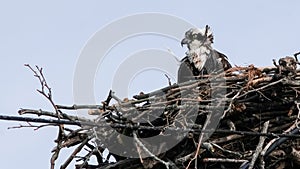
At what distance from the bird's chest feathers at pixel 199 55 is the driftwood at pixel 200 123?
4.09ft

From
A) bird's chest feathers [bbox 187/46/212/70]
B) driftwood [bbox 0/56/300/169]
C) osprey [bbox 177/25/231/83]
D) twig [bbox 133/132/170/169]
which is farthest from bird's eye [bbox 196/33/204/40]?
twig [bbox 133/132/170/169]

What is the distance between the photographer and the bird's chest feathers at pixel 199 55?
22.6ft

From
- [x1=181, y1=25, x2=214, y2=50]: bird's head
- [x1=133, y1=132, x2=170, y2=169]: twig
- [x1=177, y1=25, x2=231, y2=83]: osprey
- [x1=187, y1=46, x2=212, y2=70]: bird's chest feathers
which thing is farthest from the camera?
[x1=181, y1=25, x2=214, y2=50]: bird's head

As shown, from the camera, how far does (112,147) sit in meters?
5.52

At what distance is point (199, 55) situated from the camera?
23.0ft

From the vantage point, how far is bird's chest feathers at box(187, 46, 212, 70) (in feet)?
22.6

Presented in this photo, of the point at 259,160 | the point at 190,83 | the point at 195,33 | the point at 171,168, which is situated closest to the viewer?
the point at 259,160

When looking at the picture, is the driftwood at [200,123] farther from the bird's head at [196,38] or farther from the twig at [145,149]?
the bird's head at [196,38]

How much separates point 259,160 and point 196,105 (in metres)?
0.73

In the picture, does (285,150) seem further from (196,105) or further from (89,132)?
(89,132)

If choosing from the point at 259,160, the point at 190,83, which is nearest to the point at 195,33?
the point at 190,83

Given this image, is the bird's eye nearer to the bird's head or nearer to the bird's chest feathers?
the bird's head

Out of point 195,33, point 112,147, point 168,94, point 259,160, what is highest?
point 195,33

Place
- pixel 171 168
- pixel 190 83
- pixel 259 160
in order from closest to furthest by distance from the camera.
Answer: pixel 259 160, pixel 171 168, pixel 190 83
